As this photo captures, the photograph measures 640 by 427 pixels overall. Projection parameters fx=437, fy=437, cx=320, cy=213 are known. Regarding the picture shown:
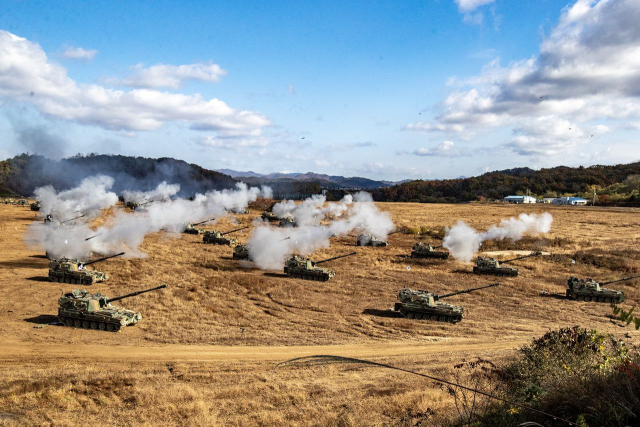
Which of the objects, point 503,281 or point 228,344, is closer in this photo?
point 228,344

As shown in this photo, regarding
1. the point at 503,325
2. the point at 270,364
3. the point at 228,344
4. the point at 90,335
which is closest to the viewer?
the point at 270,364

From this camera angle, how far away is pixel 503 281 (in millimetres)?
36281

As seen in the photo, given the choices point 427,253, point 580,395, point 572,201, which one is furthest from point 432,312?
point 572,201

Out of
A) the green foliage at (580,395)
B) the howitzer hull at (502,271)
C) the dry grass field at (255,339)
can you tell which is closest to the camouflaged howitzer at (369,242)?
the dry grass field at (255,339)

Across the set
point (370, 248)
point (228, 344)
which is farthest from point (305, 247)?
point (228, 344)

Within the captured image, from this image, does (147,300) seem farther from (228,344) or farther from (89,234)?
(89,234)

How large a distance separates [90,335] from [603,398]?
2213 centimetres

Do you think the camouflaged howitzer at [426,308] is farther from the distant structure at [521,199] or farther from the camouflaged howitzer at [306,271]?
the distant structure at [521,199]

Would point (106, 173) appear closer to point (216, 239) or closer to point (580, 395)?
point (216, 239)

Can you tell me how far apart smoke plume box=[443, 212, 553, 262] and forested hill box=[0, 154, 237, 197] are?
72294 millimetres

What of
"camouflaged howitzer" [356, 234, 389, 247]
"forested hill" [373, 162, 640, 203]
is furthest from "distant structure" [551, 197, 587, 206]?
"camouflaged howitzer" [356, 234, 389, 247]

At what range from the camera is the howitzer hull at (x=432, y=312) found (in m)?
25.2

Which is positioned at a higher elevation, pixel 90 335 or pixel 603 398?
pixel 603 398

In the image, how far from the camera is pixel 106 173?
394 ft
